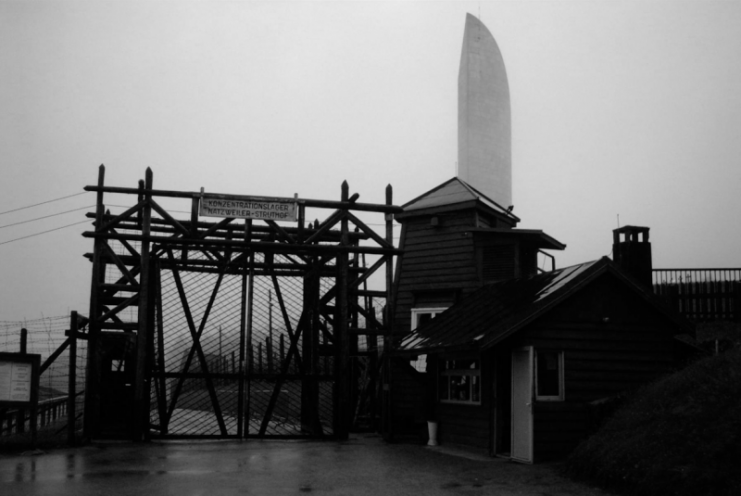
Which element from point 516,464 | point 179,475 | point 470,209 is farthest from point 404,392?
point 179,475

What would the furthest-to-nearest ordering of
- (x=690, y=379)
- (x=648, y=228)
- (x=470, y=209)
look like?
(x=470, y=209)
(x=648, y=228)
(x=690, y=379)

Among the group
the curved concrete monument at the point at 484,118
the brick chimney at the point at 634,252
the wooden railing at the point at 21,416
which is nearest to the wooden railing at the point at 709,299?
the brick chimney at the point at 634,252

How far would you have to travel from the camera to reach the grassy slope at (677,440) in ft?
35.8

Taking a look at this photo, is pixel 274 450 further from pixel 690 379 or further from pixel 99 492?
pixel 690 379

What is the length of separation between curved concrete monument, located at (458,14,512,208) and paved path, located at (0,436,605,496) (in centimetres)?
5268

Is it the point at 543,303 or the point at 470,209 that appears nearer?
the point at 543,303

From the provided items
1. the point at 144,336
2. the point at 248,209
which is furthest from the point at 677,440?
the point at 144,336

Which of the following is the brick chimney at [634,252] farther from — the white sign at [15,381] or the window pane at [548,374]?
the white sign at [15,381]

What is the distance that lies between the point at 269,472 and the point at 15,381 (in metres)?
6.63

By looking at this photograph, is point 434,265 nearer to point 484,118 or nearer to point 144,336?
point 144,336

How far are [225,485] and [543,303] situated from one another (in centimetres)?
727

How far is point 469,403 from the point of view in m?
18.1

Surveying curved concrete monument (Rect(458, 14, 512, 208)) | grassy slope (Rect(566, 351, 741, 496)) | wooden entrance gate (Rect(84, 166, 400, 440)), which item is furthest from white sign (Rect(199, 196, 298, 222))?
curved concrete monument (Rect(458, 14, 512, 208))

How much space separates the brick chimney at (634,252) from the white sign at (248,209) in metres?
8.62
